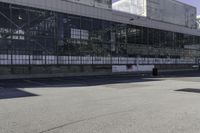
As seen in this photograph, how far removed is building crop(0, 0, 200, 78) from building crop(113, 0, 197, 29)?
5942 millimetres

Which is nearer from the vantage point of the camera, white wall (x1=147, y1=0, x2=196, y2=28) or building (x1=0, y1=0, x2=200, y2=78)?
building (x1=0, y1=0, x2=200, y2=78)

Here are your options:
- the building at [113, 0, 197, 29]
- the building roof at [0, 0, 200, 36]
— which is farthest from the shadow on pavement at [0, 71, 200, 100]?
the building at [113, 0, 197, 29]

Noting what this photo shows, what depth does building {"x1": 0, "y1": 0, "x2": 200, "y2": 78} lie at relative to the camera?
2984cm

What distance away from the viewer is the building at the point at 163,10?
5706 centimetres

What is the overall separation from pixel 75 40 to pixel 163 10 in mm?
32950

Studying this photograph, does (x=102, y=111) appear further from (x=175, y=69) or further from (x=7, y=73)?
(x=175, y=69)

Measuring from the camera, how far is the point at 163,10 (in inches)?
2376

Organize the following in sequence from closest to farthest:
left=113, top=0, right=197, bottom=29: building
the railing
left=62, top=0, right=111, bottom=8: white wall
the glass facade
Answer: the railing → the glass facade → left=62, top=0, right=111, bottom=8: white wall → left=113, top=0, right=197, bottom=29: building

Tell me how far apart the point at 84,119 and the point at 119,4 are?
59136 millimetres

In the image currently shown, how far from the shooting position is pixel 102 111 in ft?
26.7

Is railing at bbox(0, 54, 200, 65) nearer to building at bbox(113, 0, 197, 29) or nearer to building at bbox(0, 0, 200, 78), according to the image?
building at bbox(0, 0, 200, 78)

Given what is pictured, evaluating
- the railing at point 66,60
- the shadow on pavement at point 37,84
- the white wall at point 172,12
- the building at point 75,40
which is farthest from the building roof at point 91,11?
the shadow on pavement at point 37,84

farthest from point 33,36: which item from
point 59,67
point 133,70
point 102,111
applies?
point 102,111

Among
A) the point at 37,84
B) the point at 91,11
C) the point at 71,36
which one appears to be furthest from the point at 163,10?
the point at 37,84
